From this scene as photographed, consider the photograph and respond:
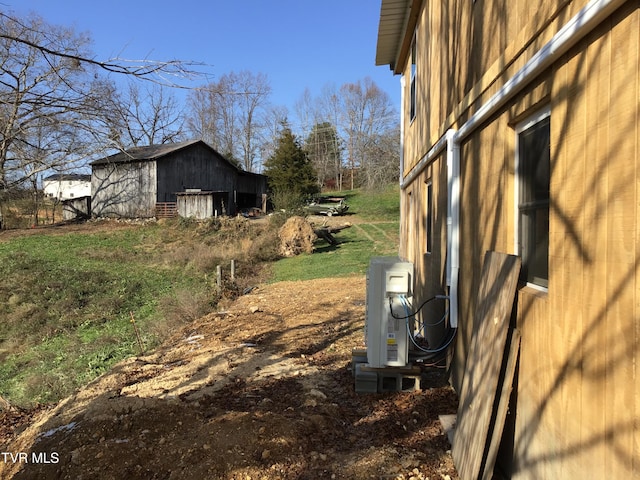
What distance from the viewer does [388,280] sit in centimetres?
458

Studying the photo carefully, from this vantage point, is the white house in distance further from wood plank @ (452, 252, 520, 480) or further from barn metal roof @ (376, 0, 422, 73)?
wood plank @ (452, 252, 520, 480)

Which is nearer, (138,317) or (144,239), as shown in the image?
(138,317)

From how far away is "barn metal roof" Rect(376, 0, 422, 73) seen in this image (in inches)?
321

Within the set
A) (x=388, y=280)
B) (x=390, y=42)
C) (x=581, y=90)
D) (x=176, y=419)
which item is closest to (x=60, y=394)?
(x=176, y=419)

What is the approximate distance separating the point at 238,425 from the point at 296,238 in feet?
57.5

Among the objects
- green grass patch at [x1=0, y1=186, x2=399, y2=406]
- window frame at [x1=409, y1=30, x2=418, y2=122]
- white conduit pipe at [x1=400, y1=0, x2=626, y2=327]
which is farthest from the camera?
green grass patch at [x1=0, y1=186, x2=399, y2=406]

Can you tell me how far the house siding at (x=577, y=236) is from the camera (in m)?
1.79

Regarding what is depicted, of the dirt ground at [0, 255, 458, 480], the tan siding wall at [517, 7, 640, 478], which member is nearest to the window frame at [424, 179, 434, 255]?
the dirt ground at [0, 255, 458, 480]

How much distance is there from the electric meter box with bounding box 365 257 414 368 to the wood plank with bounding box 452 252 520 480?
3.71ft

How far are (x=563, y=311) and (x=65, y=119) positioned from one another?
13.4 feet

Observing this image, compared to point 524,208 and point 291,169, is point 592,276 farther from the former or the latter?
point 291,169

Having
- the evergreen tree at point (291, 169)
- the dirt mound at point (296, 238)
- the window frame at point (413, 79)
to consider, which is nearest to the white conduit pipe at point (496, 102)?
the window frame at point (413, 79)

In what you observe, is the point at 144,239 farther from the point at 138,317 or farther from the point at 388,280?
the point at 388,280

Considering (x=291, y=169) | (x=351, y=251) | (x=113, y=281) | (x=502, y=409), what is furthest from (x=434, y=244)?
(x=291, y=169)
